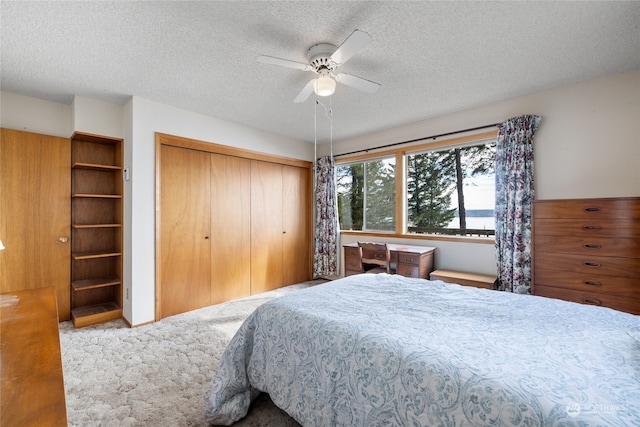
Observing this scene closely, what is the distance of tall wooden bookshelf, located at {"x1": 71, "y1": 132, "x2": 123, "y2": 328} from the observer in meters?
3.11

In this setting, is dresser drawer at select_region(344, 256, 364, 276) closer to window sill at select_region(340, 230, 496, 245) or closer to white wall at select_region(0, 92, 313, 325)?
window sill at select_region(340, 230, 496, 245)

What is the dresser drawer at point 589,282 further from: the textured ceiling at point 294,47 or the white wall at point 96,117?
the white wall at point 96,117

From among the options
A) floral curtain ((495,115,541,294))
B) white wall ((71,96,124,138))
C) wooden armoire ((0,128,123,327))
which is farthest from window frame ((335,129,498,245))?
wooden armoire ((0,128,123,327))

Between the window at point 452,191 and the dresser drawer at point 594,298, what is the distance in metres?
1.00

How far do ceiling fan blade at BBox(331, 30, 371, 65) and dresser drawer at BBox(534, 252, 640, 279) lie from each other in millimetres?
2325

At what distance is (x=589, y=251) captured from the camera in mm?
2217

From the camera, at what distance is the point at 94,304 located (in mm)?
3295

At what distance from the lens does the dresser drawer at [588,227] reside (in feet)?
6.77

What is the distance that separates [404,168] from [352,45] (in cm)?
253

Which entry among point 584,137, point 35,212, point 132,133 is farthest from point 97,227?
point 584,137

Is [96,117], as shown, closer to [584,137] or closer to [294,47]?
[294,47]

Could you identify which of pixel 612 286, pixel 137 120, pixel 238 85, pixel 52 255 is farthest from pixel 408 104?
pixel 52 255

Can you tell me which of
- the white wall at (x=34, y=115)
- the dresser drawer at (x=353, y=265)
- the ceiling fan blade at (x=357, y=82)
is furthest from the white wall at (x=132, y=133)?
the dresser drawer at (x=353, y=265)

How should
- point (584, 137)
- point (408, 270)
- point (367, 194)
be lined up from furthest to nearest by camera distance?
point (367, 194)
point (408, 270)
point (584, 137)
